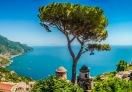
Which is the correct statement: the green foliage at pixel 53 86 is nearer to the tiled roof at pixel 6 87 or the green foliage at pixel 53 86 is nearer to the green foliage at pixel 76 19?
the green foliage at pixel 76 19

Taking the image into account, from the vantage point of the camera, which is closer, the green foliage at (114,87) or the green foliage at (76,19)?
the green foliage at (114,87)

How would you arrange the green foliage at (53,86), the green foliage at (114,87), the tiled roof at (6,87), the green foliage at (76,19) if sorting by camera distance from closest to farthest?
1. the green foliage at (53,86)
2. the green foliage at (114,87)
3. the green foliage at (76,19)
4. the tiled roof at (6,87)

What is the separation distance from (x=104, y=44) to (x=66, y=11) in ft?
18.7

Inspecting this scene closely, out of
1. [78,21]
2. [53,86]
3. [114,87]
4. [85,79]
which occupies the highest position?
[78,21]

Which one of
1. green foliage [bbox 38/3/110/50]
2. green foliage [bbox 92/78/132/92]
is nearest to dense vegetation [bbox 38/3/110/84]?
green foliage [bbox 38/3/110/50]

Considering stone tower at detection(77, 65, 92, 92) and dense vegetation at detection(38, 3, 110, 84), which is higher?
dense vegetation at detection(38, 3, 110, 84)

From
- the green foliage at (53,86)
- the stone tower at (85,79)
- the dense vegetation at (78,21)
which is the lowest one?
the green foliage at (53,86)

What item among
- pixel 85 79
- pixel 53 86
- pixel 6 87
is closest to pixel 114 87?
pixel 53 86

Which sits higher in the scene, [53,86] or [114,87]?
[114,87]

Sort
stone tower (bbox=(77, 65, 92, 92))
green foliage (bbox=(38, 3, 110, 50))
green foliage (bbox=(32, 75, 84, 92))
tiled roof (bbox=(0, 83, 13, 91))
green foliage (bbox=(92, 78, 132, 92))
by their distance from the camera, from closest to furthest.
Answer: green foliage (bbox=(32, 75, 84, 92)), green foliage (bbox=(92, 78, 132, 92)), green foliage (bbox=(38, 3, 110, 50)), stone tower (bbox=(77, 65, 92, 92)), tiled roof (bbox=(0, 83, 13, 91))

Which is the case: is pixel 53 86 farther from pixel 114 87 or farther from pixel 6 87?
pixel 6 87

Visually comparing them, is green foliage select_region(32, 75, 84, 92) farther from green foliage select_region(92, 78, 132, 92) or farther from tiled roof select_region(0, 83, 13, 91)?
tiled roof select_region(0, 83, 13, 91)

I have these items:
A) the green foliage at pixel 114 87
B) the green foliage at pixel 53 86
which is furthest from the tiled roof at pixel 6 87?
the green foliage at pixel 114 87

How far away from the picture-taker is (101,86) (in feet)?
55.1
